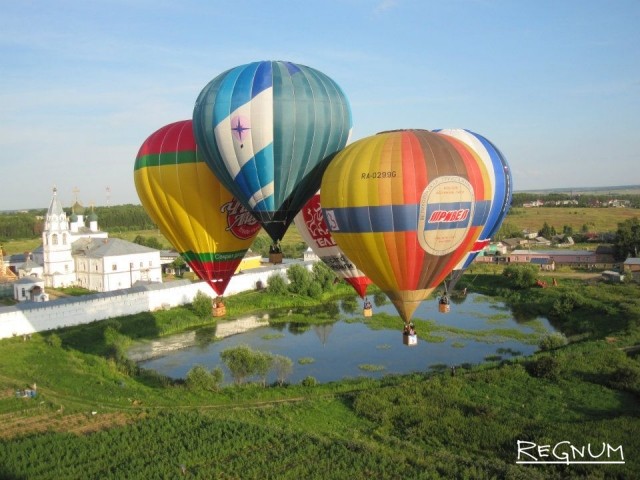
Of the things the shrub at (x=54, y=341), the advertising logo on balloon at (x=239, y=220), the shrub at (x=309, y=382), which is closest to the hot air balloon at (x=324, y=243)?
the advertising logo on balloon at (x=239, y=220)

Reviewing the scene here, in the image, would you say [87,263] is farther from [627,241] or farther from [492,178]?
[627,241]

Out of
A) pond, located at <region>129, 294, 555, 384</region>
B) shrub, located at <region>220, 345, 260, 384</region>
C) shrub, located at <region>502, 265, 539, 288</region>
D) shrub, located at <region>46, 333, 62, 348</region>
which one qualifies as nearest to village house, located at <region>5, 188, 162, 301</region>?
pond, located at <region>129, 294, 555, 384</region>

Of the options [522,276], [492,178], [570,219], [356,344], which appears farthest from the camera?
[570,219]

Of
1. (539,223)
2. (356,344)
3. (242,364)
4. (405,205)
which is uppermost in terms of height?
(405,205)

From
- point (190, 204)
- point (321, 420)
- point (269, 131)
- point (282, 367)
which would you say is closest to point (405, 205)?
point (269, 131)

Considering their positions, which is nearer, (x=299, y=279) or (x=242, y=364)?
(x=242, y=364)

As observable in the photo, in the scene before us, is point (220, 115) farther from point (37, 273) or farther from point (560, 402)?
point (37, 273)

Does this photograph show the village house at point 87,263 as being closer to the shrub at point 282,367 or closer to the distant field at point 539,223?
the shrub at point 282,367
